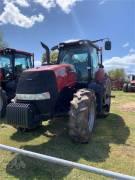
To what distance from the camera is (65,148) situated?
19.3 feet

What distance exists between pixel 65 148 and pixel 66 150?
124 millimetres

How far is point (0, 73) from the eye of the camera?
1030 centimetres

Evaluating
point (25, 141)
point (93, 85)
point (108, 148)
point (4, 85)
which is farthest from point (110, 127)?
point (4, 85)

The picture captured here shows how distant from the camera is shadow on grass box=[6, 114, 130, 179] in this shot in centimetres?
474

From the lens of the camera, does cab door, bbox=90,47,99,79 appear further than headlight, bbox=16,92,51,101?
Yes

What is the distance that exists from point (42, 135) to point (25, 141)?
1.84ft

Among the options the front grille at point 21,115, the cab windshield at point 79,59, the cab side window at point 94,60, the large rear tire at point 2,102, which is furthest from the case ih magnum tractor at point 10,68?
the front grille at point 21,115

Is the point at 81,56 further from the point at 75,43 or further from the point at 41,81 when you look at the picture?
the point at 41,81

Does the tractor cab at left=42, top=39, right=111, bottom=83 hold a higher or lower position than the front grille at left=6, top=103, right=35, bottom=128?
higher

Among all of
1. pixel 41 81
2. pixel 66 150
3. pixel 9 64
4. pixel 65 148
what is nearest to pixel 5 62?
pixel 9 64

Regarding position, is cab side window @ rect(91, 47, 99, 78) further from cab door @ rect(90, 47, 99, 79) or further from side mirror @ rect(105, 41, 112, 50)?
side mirror @ rect(105, 41, 112, 50)

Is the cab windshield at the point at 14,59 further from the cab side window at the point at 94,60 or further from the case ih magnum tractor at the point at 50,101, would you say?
the case ih magnum tractor at the point at 50,101

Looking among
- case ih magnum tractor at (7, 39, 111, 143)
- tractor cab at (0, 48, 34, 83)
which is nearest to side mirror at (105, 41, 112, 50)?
case ih magnum tractor at (7, 39, 111, 143)

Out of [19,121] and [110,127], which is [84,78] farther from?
[19,121]
